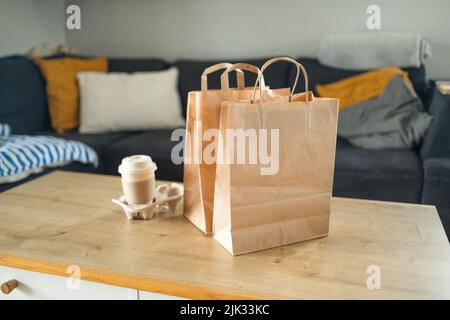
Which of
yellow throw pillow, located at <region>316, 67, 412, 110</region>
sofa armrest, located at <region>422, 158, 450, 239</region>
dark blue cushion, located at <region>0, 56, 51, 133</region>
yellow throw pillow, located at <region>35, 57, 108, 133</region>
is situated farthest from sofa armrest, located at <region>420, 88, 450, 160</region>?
dark blue cushion, located at <region>0, 56, 51, 133</region>

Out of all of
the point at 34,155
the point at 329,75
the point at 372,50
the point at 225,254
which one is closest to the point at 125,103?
the point at 34,155

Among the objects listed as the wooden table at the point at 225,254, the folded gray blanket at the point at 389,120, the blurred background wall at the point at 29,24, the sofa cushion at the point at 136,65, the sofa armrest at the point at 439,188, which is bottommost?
the sofa armrest at the point at 439,188

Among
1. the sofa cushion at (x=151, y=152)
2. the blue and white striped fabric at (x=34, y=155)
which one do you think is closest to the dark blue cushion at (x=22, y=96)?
the blue and white striped fabric at (x=34, y=155)

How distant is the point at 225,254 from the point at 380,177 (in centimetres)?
103

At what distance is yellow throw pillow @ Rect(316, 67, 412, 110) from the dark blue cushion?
1.44 m

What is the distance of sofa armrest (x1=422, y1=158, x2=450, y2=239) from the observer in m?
1.61

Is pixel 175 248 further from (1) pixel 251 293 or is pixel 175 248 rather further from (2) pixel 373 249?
(2) pixel 373 249

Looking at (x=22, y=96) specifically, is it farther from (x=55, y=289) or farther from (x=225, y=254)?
(x=225, y=254)

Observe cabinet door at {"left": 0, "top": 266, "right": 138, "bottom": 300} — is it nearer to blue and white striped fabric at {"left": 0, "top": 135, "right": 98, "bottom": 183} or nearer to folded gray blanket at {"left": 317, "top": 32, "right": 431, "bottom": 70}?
blue and white striped fabric at {"left": 0, "top": 135, "right": 98, "bottom": 183}

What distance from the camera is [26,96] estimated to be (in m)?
2.24

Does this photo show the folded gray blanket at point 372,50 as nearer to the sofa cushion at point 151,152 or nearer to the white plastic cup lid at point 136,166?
the sofa cushion at point 151,152

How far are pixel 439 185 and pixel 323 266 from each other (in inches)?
40.5

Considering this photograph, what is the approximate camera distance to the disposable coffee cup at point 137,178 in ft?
3.29

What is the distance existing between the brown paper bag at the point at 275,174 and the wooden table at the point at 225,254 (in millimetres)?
42
